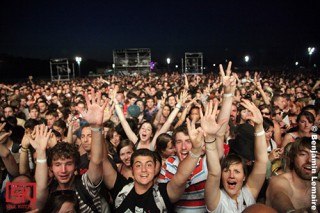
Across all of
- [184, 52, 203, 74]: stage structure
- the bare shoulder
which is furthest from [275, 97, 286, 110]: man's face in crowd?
[184, 52, 203, 74]: stage structure

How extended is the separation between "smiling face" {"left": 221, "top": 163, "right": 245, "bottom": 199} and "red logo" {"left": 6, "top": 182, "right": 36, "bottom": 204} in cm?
180

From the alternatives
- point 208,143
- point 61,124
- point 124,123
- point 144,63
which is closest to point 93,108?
point 208,143

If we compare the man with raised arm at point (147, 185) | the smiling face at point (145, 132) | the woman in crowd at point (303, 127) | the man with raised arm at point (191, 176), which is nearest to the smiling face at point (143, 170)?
the man with raised arm at point (147, 185)

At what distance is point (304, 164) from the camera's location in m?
2.57

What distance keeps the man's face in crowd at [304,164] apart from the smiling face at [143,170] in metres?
1.40

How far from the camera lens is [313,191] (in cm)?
245

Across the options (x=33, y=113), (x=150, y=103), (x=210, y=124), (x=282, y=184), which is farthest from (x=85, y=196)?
(x=150, y=103)

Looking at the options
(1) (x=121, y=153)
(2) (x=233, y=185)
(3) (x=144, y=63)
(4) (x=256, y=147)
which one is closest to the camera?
(2) (x=233, y=185)

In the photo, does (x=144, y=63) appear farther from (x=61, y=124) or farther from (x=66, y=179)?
(x=66, y=179)

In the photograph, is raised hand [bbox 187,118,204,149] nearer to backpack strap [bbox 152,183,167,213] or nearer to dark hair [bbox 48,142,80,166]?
backpack strap [bbox 152,183,167,213]

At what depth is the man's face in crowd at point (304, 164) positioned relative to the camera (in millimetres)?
2535

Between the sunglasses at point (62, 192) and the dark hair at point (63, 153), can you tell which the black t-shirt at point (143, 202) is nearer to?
the sunglasses at point (62, 192)

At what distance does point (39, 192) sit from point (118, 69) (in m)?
30.1

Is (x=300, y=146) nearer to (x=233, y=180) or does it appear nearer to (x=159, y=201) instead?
(x=233, y=180)
